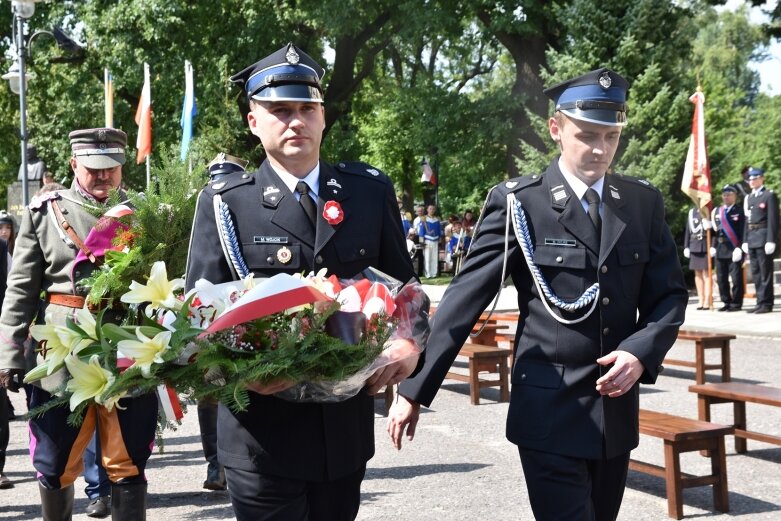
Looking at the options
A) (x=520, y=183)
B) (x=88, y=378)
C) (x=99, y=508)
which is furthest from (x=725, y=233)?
(x=88, y=378)

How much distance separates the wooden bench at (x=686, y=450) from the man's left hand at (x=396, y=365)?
3397mm

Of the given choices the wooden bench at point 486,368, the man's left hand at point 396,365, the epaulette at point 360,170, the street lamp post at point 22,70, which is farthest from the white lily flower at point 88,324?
the street lamp post at point 22,70

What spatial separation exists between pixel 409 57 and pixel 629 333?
136ft

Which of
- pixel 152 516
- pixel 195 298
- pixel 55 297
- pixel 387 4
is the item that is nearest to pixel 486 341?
pixel 152 516

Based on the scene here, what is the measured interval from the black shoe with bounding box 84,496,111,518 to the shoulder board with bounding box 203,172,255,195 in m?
3.36

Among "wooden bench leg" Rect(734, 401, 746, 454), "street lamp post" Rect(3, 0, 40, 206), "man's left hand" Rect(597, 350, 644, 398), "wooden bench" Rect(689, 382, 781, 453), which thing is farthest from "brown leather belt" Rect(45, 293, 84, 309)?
"street lamp post" Rect(3, 0, 40, 206)

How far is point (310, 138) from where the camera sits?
348 centimetres

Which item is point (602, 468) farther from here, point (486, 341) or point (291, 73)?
point (486, 341)

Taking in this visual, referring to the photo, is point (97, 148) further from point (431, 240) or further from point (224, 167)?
point (431, 240)

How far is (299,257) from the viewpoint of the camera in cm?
349

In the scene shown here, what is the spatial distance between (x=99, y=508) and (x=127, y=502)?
1.41 metres

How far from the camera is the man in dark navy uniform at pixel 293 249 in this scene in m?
3.34

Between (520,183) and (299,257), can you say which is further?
(520,183)

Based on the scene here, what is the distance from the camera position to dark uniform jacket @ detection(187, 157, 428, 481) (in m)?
3.35
